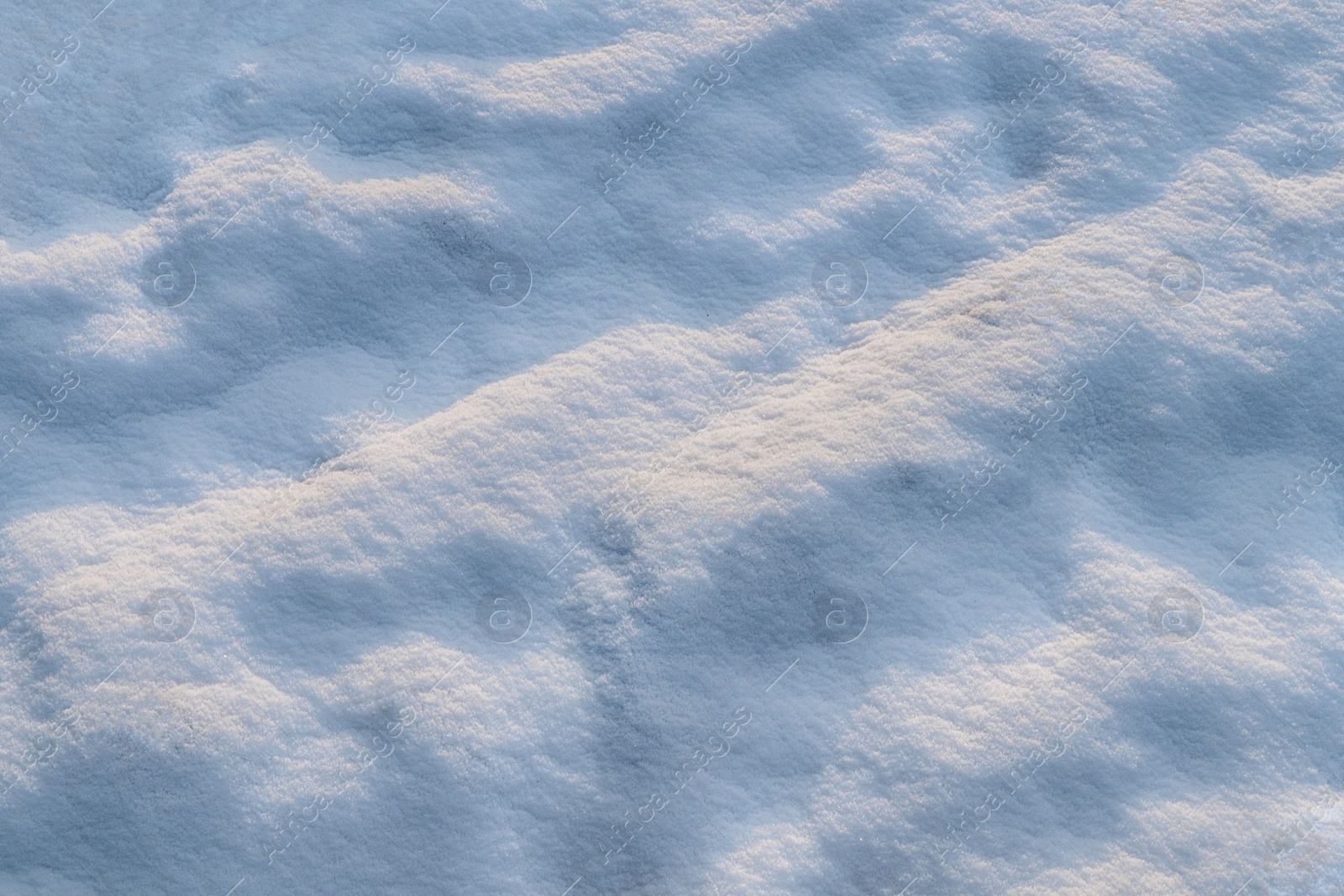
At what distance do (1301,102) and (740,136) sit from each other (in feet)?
16.7

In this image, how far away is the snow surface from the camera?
6.80 metres

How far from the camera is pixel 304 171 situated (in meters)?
8.22

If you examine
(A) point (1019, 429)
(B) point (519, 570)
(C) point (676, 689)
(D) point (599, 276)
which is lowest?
(C) point (676, 689)

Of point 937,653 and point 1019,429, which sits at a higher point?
point 1019,429

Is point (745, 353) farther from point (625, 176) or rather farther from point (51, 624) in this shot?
point (51, 624)

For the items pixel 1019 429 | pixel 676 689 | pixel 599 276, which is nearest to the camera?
pixel 676 689

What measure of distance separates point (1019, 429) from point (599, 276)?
12.0ft

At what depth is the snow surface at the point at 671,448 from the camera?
680 cm

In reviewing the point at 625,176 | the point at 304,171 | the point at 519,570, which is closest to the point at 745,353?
the point at 625,176

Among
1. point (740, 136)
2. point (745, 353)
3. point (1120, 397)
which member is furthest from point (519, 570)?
point (1120, 397)

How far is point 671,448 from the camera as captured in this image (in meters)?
7.61

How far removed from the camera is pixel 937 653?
7.05 m

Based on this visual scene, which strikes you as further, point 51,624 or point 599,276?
point 599,276

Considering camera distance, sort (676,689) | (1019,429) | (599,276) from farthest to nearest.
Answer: (599,276)
(1019,429)
(676,689)
